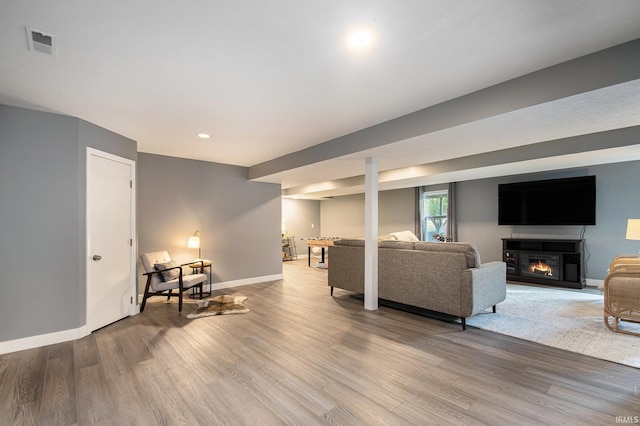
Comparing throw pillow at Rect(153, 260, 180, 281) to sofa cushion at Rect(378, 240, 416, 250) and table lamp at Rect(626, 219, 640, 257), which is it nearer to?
sofa cushion at Rect(378, 240, 416, 250)

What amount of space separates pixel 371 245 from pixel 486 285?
5.15ft

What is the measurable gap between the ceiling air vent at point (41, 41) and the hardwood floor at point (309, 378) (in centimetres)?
255

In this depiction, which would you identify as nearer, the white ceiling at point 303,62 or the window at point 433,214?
the white ceiling at point 303,62

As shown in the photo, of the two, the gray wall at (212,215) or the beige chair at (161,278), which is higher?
the gray wall at (212,215)

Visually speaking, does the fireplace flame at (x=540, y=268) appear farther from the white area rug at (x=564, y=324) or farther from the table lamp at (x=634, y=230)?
the table lamp at (x=634, y=230)

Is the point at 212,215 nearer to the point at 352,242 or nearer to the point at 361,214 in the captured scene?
the point at 352,242

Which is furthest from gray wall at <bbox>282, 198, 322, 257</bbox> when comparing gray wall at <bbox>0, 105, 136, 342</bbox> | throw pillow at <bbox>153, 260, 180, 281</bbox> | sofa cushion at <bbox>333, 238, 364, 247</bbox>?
gray wall at <bbox>0, 105, 136, 342</bbox>

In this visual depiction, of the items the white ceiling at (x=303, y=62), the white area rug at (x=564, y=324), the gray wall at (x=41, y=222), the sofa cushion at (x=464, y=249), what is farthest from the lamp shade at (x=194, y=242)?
the white area rug at (x=564, y=324)

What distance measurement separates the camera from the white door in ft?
11.5

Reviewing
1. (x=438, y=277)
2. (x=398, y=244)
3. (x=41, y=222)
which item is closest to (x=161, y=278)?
(x=41, y=222)

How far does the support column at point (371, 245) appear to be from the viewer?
4.30 m

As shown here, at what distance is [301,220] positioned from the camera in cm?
1101

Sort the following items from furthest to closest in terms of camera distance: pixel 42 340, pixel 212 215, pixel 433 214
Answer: pixel 433 214 → pixel 212 215 → pixel 42 340

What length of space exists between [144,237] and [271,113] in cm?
336
